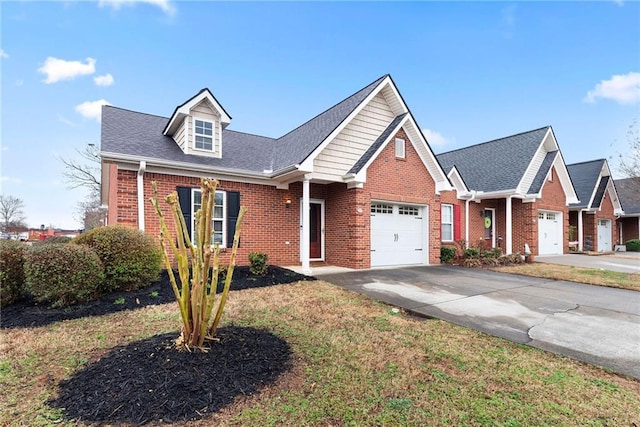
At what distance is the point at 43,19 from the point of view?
8664 millimetres

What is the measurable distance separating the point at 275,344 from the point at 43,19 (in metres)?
11.1

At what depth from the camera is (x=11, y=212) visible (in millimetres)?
43469

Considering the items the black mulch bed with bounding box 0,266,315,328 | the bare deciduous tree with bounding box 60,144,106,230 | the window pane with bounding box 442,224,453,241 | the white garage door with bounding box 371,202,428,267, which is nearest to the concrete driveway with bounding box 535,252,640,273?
the window pane with bounding box 442,224,453,241

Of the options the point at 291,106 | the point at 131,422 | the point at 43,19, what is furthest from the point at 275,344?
the point at 291,106

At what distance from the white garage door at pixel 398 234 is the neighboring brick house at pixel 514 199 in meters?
2.79

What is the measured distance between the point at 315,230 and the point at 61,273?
779cm

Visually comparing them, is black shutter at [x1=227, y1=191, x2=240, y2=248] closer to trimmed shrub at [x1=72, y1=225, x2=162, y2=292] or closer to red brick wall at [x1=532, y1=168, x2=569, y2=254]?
trimmed shrub at [x1=72, y1=225, x2=162, y2=292]

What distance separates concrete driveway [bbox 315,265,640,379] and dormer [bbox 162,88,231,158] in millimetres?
5749

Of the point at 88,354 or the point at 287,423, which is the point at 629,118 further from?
the point at 88,354

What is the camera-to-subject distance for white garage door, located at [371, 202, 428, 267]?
11.3m

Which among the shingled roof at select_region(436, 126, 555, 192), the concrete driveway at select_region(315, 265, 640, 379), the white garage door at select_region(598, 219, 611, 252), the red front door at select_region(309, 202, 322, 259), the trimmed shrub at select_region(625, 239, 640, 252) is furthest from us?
the trimmed shrub at select_region(625, 239, 640, 252)

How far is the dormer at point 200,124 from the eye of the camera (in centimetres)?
1017

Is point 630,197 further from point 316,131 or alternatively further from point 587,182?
point 316,131

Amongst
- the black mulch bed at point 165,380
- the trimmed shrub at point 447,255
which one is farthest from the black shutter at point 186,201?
the trimmed shrub at point 447,255
